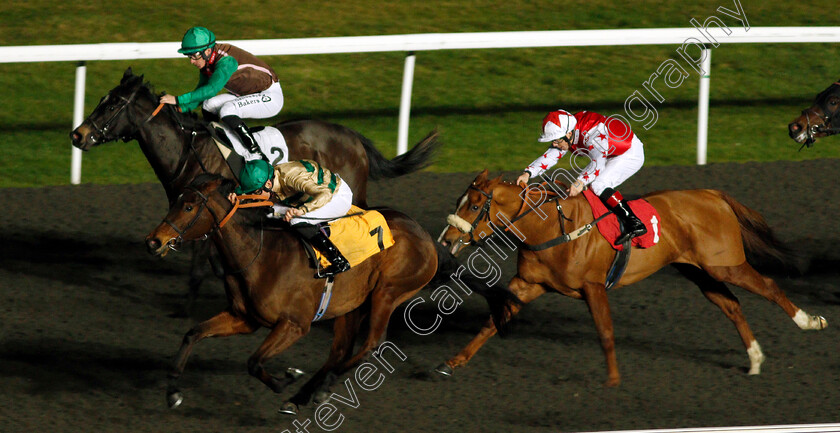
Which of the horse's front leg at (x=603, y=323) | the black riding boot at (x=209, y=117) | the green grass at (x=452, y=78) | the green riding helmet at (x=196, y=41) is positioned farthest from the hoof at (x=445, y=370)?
the green grass at (x=452, y=78)

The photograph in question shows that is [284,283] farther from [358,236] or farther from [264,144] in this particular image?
[264,144]

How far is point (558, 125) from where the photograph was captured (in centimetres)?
599

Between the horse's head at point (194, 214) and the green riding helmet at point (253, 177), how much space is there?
79 millimetres

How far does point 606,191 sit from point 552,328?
1059 millimetres

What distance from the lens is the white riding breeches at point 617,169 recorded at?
242 inches

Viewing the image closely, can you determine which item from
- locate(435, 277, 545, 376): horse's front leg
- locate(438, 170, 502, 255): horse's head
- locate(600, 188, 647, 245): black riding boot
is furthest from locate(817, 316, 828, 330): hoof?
locate(438, 170, 502, 255): horse's head

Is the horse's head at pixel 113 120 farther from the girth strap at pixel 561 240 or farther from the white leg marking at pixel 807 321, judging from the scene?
the white leg marking at pixel 807 321

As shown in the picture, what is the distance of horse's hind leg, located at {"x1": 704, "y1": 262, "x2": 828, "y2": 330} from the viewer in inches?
246

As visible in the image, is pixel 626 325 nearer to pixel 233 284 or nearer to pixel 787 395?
pixel 787 395

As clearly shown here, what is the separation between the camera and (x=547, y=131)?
604 centimetres

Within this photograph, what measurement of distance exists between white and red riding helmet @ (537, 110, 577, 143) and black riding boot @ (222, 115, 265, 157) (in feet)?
6.16

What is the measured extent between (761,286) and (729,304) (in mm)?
216

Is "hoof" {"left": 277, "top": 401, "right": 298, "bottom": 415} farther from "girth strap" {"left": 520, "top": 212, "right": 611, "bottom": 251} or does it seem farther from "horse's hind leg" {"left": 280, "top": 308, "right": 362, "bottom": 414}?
"girth strap" {"left": 520, "top": 212, "right": 611, "bottom": 251}

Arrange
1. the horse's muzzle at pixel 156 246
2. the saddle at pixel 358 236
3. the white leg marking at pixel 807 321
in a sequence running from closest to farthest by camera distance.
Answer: the horse's muzzle at pixel 156 246 < the saddle at pixel 358 236 < the white leg marking at pixel 807 321
